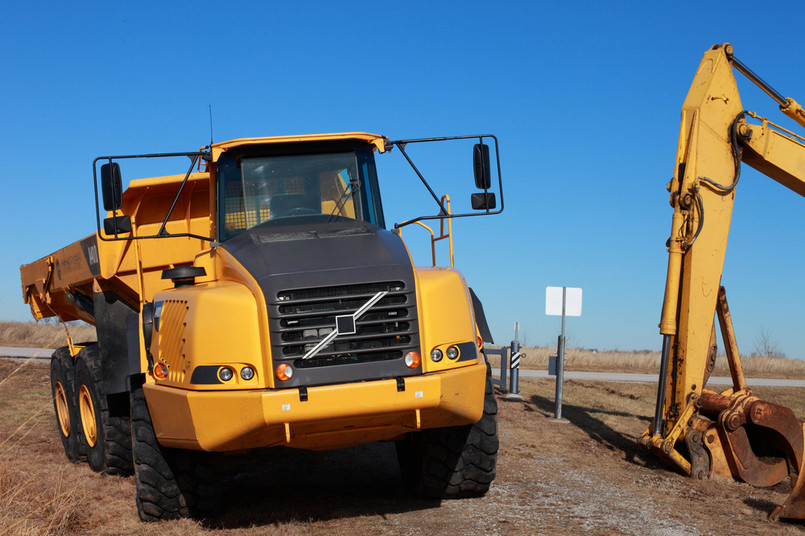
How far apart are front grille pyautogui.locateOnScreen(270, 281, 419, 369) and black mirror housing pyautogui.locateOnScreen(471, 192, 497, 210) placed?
1453 millimetres

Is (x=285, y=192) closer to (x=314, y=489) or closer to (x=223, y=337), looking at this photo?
(x=223, y=337)

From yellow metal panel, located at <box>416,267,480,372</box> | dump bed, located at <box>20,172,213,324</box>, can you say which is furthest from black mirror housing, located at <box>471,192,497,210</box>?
dump bed, located at <box>20,172,213,324</box>

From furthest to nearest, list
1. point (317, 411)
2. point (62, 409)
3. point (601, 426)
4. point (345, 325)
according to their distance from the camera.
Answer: point (601, 426)
point (62, 409)
point (345, 325)
point (317, 411)

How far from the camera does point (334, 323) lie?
573 cm

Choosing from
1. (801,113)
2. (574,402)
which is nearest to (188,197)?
(801,113)

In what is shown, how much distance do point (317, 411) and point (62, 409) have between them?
6634 mm

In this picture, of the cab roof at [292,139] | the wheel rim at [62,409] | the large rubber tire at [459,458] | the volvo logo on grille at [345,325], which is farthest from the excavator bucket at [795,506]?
the wheel rim at [62,409]

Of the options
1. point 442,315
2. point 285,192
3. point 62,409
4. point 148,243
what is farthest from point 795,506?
point 62,409

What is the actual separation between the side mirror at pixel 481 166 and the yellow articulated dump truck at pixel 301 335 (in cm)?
2

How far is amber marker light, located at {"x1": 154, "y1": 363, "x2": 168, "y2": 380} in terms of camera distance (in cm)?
620

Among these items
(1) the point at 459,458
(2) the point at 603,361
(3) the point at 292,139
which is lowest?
(2) the point at 603,361

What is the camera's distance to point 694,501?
779 centimetres

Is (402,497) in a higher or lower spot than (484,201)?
lower

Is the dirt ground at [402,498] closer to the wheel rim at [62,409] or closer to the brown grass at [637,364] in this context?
the wheel rim at [62,409]
